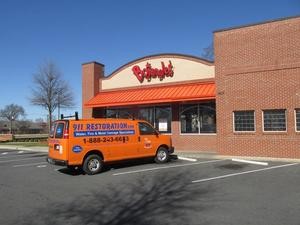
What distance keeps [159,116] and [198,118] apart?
2857 millimetres

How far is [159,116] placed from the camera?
76.8 feet

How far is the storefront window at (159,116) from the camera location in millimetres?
22891

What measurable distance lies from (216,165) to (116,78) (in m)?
12.3

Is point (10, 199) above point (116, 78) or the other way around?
the other way around

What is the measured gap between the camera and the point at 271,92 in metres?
17.3

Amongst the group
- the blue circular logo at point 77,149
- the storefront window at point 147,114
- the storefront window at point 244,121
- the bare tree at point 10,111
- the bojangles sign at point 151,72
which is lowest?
the blue circular logo at point 77,149

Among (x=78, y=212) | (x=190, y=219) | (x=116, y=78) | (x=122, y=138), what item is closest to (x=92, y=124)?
(x=122, y=138)

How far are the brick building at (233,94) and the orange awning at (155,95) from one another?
0.19 feet

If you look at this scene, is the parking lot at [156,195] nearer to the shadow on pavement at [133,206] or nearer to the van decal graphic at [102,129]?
the shadow on pavement at [133,206]

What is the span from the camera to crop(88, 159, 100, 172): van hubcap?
45.2 feet

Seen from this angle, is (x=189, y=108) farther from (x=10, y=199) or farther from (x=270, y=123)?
(x=10, y=199)

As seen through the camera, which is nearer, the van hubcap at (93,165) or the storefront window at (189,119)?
the van hubcap at (93,165)

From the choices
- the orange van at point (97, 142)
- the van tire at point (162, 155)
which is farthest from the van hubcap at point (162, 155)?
the orange van at point (97, 142)

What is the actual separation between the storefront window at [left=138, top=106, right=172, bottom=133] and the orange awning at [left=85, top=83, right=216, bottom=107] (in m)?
1.14
